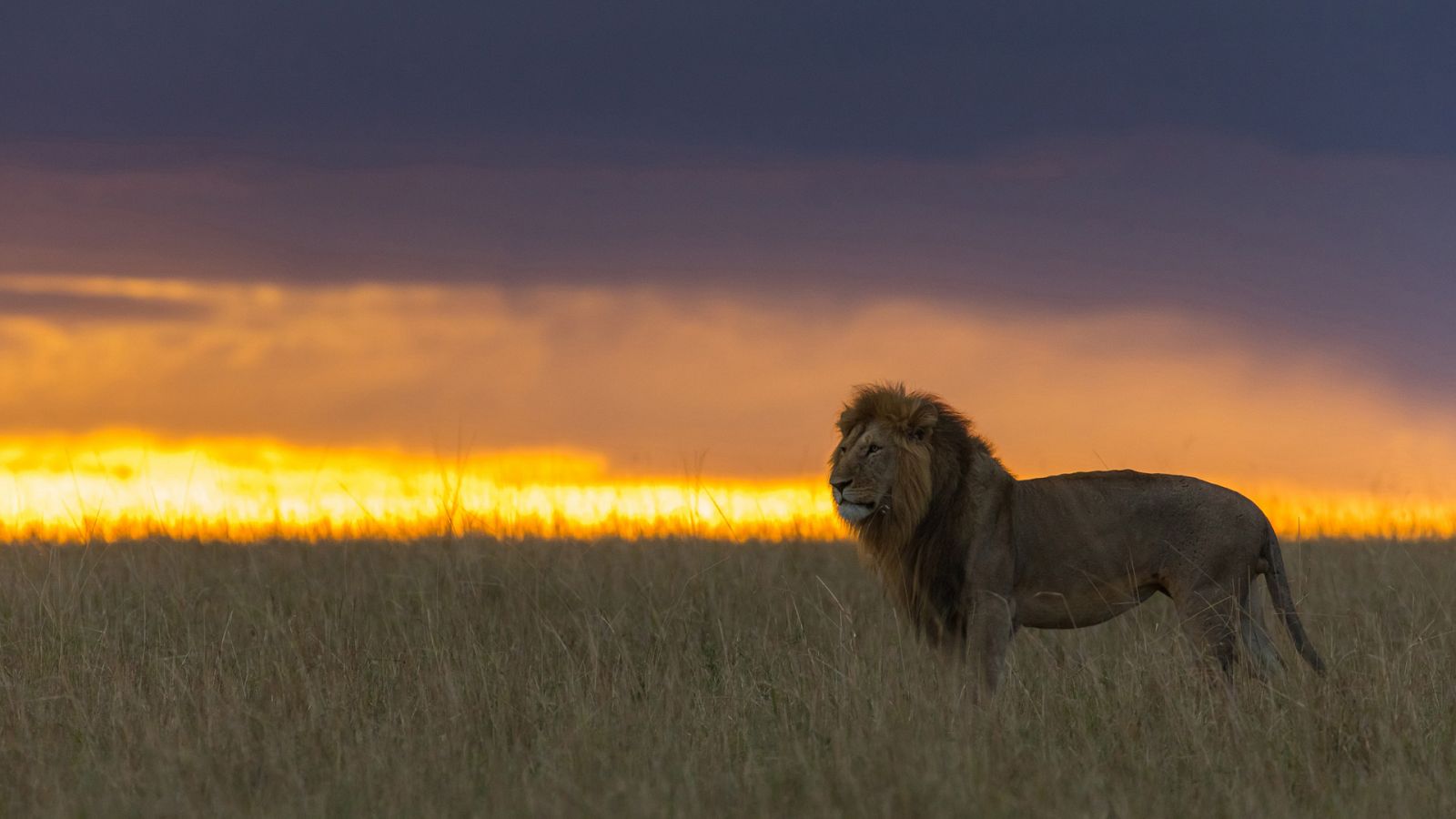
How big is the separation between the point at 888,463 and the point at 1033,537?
953mm

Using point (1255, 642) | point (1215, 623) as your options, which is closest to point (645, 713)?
point (1215, 623)

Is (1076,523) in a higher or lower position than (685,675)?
higher

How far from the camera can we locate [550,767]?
6160 millimetres

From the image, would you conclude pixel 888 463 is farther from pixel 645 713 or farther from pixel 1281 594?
pixel 1281 594

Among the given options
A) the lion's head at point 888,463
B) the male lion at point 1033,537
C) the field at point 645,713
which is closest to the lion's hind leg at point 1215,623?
the male lion at point 1033,537

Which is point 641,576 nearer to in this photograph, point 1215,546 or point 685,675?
point 685,675

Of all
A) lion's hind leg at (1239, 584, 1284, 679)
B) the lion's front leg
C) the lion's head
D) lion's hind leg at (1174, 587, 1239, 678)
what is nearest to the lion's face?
the lion's head

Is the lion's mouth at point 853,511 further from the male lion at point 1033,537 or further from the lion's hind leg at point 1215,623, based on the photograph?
the lion's hind leg at point 1215,623

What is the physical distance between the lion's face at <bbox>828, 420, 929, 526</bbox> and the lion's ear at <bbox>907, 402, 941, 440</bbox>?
0.07 m

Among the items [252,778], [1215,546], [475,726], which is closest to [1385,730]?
[1215,546]

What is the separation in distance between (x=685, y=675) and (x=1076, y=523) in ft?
8.64

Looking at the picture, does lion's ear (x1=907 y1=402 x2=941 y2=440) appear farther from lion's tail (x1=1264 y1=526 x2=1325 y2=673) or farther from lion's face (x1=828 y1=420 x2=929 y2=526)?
lion's tail (x1=1264 y1=526 x2=1325 y2=673)

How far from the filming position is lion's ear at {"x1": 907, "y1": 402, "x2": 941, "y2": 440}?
814 cm

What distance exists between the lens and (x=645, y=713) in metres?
7.23
